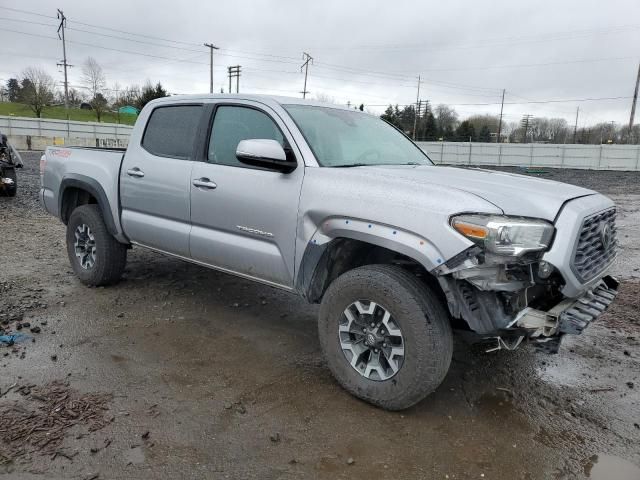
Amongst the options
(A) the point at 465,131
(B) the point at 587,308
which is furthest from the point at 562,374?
(A) the point at 465,131

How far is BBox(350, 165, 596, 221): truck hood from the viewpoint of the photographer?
9.35 feet

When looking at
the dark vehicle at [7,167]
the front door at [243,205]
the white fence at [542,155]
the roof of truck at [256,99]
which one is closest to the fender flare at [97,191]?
the roof of truck at [256,99]

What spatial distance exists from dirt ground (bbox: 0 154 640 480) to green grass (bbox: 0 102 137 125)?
69.0 meters

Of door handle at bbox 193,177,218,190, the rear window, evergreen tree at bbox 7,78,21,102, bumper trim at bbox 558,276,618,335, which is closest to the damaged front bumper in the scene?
bumper trim at bbox 558,276,618,335

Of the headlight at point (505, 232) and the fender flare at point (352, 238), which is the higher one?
the headlight at point (505, 232)

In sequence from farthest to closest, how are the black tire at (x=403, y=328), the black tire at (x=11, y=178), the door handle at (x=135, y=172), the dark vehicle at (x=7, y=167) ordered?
the black tire at (x=11, y=178), the dark vehicle at (x=7, y=167), the door handle at (x=135, y=172), the black tire at (x=403, y=328)

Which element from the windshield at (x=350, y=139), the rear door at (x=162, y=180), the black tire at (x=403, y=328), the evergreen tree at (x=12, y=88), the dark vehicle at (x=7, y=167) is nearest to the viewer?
the black tire at (x=403, y=328)

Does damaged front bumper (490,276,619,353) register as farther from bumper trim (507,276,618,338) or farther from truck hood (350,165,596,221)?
truck hood (350,165,596,221)

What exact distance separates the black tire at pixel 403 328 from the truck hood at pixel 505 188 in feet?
2.02

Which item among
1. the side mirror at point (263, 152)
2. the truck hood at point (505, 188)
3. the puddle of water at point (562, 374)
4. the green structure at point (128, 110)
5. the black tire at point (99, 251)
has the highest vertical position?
the green structure at point (128, 110)

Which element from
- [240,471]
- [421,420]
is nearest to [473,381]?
[421,420]

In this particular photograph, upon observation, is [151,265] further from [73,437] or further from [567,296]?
[567,296]

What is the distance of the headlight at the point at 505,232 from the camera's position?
8.80ft

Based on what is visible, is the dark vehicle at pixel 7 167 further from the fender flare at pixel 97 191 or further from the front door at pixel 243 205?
the front door at pixel 243 205
